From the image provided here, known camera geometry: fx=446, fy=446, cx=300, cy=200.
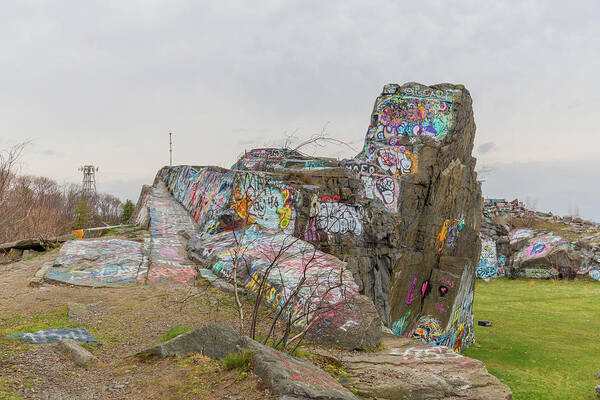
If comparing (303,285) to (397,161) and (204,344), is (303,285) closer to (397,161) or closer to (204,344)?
(204,344)

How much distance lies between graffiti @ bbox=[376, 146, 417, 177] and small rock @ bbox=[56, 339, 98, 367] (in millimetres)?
14239

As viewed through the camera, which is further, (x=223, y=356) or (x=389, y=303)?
(x=389, y=303)

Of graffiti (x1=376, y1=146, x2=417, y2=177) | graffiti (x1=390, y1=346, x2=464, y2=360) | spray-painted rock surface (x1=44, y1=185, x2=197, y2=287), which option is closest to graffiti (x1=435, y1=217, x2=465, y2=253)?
graffiti (x1=376, y1=146, x2=417, y2=177)

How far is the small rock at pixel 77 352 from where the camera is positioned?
5148 mm

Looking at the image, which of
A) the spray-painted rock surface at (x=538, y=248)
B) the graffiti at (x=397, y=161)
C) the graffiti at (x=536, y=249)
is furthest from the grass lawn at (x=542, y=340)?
the graffiti at (x=397, y=161)

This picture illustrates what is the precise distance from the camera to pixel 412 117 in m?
18.5

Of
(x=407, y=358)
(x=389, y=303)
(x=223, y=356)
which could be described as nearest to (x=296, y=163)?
(x=389, y=303)

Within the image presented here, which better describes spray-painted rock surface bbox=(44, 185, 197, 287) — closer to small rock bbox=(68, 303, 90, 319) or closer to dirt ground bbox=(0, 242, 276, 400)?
dirt ground bbox=(0, 242, 276, 400)

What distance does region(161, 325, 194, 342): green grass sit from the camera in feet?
20.6

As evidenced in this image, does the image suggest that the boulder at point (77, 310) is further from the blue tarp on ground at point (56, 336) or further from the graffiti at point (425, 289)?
the graffiti at point (425, 289)

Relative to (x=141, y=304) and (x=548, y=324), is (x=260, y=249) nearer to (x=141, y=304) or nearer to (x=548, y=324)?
(x=141, y=304)

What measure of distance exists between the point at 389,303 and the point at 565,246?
27.9 metres

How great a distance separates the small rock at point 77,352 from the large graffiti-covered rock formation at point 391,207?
16.4ft

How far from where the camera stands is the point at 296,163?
1877 cm
